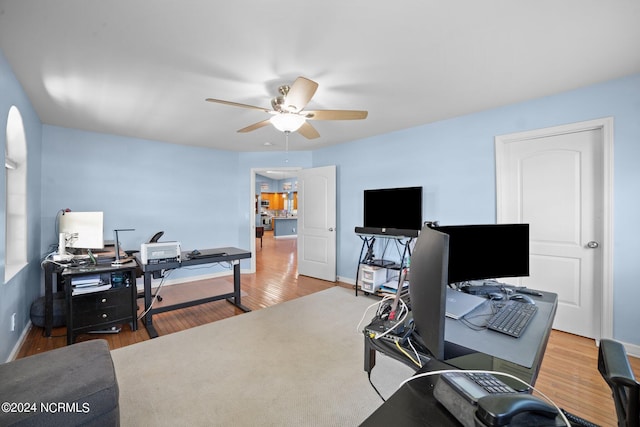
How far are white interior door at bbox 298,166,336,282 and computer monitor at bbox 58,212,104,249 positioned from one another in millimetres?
3082

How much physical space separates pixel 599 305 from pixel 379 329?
292 cm

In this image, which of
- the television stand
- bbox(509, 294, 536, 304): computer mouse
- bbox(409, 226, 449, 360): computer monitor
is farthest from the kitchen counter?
bbox(409, 226, 449, 360): computer monitor

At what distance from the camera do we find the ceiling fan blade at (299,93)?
197 cm

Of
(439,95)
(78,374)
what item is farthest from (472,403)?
(439,95)

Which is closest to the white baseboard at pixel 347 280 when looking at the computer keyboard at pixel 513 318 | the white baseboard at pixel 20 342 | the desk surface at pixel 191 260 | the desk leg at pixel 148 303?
the desk surface at pixel 191 260

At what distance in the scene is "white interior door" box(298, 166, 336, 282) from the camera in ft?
15.9

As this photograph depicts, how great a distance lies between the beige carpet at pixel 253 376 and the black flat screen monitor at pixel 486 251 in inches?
42.2

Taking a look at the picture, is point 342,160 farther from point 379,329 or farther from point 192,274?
point 379,329

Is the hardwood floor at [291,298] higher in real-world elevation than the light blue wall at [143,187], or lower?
lower

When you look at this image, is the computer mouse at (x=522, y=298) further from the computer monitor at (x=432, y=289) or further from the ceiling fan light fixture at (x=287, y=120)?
the ceiling fan light fixture at (x=287, y=120)

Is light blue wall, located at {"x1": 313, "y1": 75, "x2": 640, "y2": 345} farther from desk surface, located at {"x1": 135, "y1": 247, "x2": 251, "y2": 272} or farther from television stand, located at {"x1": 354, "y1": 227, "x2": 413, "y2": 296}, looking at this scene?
desk surface, located at {"x1": 135, "y1": 247, "x2": 251, "y2": 272}

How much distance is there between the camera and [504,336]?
1.09m

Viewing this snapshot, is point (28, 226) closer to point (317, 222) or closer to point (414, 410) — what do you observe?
point (317, 222)

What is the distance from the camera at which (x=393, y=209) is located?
3.90 m
